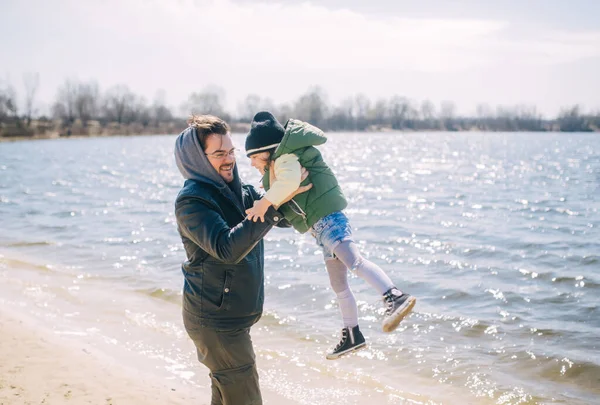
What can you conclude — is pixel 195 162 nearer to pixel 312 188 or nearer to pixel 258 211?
pixel 258 211

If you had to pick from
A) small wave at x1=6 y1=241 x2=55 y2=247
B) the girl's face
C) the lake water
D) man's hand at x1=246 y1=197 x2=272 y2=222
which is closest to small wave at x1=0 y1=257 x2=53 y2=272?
the lake water

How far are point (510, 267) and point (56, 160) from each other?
4559 centimetres

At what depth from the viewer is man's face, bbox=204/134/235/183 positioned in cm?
375

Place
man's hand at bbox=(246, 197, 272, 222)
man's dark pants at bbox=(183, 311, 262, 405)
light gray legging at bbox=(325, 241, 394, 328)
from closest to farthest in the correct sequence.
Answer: man's hand at bbox=(246, 197, 272, 222) < man's dark pants at bbox=(183, 311, 262, 405) < light gray legging at bbox=(325, 241, 394, 328)

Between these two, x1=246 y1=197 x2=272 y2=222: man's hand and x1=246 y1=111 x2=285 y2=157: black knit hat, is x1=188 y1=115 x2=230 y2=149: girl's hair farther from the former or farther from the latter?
x1=246 y1=197 x2=272 y2=222: man's hand

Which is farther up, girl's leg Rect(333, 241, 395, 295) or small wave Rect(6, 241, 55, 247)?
girl's leg Rect(333, 241, 395, 295)

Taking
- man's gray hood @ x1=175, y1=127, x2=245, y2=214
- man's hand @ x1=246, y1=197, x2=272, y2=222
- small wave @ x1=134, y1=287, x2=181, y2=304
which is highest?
man's gray hood @ x1=175, y1=127, x2=245, y2=214

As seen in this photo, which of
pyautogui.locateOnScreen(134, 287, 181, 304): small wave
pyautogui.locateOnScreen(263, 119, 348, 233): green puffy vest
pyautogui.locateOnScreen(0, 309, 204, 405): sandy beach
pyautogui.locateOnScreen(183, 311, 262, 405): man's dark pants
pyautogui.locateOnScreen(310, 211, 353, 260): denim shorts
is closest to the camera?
pyautogui.locateOnScreen(183, 311, 262, 405): man's dark pants

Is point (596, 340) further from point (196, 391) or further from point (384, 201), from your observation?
point (384, 201)

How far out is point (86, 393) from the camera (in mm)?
5633

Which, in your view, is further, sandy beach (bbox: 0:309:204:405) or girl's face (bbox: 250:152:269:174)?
sandy beach (bbox: 0:309:204:405)

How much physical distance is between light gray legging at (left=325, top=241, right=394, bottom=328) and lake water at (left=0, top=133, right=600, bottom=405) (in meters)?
2.13

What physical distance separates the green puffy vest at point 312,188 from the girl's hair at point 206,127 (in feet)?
1.63

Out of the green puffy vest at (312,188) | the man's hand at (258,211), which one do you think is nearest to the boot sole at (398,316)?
the green puffy vest at (312,188)
